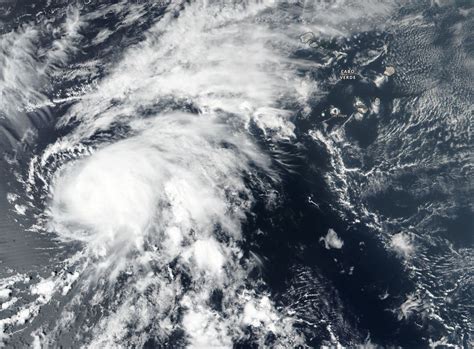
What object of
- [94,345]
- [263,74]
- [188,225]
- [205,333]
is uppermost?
[263,74]

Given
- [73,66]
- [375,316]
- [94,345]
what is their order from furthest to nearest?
[73,66] < [375,316] < [94,345]

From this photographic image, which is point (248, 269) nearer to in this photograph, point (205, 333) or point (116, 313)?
point (205, 333)

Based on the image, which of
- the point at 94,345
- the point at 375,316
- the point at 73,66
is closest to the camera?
the point at 94,345

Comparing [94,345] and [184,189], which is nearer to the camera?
[94,345]

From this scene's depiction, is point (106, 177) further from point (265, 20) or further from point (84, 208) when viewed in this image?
point (265, 20)

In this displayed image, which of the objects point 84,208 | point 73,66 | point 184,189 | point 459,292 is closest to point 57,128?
point 73,66

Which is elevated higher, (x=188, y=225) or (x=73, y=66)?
(x=73, y=66)
